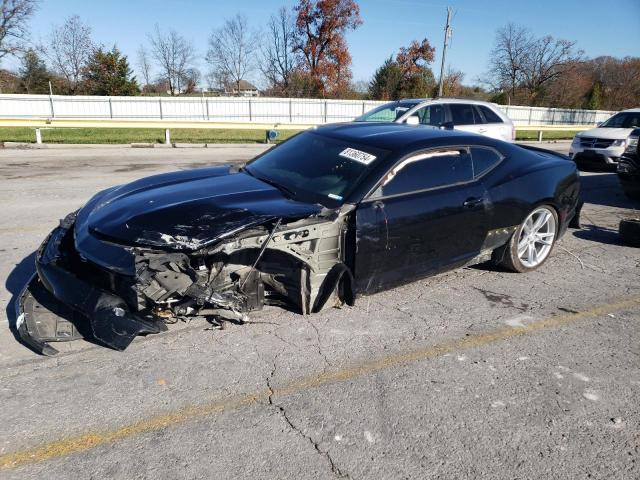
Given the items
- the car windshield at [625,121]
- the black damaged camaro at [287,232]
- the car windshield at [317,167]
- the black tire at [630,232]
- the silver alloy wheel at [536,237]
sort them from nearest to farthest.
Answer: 1. the black damaged camaro at [287,232]
2. the car windshield at [317,167]
3. the silver alloy wheel at [536,237]
4. the black tire at [630,232]
5. the car windshield at [625,121]

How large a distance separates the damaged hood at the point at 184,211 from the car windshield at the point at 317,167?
0.53 ft

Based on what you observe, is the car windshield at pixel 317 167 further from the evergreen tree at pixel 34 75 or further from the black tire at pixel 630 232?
the evergreen tree at pixel 34 75

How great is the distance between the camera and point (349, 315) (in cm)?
393

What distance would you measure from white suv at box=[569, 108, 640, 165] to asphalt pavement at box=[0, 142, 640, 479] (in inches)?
356

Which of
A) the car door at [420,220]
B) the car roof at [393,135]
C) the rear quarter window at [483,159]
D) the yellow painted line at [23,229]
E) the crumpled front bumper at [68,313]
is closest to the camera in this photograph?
the crumpled front bumper at [68,313]

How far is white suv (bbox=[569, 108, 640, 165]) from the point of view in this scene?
12.1m

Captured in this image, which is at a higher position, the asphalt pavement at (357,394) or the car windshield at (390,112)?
the car windshield at (390,112)

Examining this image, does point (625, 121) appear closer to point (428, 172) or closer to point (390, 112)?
point (390, 112)

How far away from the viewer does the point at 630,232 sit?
6027 mm

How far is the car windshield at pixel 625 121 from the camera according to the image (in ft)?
43.3

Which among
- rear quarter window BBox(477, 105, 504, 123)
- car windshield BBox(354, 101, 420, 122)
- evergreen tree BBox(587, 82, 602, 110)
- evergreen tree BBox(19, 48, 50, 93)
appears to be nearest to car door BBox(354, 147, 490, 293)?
car windshield BBox(354, 101, 420, 122)

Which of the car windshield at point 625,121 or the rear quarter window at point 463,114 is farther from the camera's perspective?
the car windshield at point 625,121


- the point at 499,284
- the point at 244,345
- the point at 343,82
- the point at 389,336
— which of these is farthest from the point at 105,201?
the point at 343,82

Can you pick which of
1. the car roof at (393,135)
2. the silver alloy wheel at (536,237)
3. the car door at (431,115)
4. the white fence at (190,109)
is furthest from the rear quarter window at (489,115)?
the white fence at (190,109)
